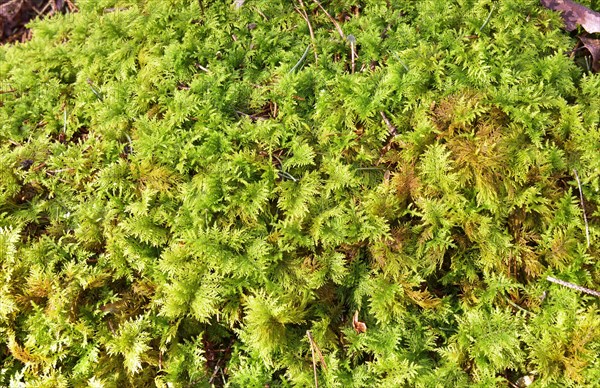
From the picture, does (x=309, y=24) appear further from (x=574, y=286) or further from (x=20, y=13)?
(x=20, y=13)

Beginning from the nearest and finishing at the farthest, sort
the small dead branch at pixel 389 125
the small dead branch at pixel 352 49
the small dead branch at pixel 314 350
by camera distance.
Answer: the small dead branch at pixel 314 350
the small dead branch at pixel 389 125
the small dead branch at pixel 352 49

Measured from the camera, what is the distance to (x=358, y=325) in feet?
8.09

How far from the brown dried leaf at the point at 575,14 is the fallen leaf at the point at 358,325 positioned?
2.11 metres

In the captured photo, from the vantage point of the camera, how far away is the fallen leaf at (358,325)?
2.45 meters

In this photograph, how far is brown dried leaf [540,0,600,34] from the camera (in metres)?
2.83

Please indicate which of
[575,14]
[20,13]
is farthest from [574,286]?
[20,13]

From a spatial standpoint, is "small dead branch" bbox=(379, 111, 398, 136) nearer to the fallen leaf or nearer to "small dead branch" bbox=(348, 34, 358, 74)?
"small dead branch" bbox=(348, 34, 358, 74)

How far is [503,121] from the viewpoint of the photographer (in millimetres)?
2582

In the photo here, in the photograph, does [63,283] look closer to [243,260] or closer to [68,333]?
[68,333]

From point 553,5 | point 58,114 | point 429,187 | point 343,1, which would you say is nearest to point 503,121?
point 429,187

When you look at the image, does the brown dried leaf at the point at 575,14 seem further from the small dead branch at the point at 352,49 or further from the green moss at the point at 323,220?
the small dead branch at the point at 352,49

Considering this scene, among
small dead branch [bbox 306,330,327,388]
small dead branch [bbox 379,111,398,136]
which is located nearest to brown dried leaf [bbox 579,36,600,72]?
small dead branch [bbox 379,111,398,136]

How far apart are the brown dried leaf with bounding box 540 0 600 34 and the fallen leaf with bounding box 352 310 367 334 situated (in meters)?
2.11

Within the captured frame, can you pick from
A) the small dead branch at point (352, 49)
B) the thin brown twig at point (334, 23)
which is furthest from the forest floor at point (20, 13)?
the small dead branch at point (352, 49)
